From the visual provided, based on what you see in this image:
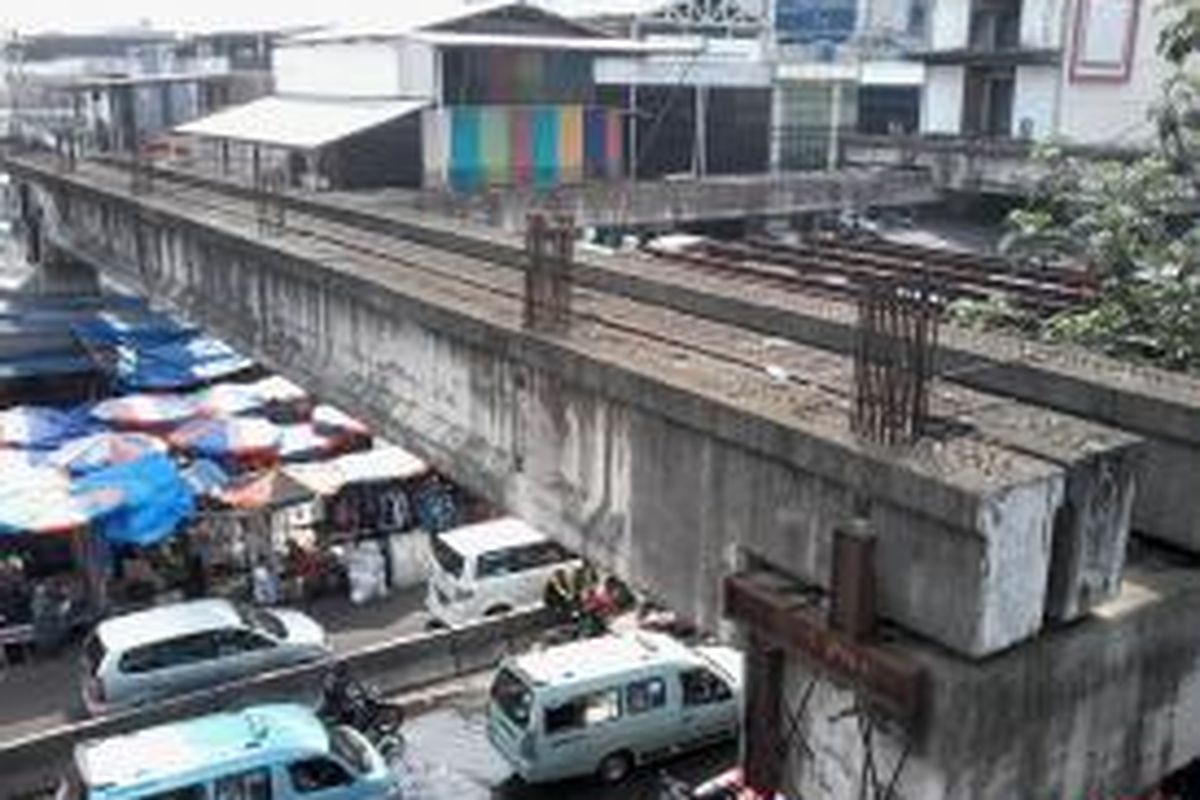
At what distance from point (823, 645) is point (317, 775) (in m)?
8.26

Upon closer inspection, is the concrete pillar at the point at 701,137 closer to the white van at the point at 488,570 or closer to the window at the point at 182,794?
the white van at the point at 488,570

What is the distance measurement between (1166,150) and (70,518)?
16.1m

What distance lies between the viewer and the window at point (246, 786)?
14.2m

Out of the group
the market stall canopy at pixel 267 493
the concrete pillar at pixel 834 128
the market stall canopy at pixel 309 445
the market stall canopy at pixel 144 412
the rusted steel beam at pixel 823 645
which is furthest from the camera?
the concrete pillar at pixel 834 128

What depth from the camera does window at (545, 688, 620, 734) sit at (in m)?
16.0

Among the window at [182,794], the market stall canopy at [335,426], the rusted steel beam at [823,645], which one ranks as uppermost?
the rusted steel beam at [823,645]

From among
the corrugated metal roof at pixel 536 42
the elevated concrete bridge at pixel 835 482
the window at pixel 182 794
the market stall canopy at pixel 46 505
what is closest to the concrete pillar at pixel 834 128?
the corrugated metal roof at pixel 536 42

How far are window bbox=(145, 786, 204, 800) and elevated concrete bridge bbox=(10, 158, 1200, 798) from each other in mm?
4369

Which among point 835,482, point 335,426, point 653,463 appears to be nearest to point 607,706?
point 653,463

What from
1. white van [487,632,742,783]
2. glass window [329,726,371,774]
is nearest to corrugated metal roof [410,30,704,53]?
white van [487,632,742,783]

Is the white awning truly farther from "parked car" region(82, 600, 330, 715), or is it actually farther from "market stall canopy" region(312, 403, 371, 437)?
"parked car" region(82, 600, 330, 715)

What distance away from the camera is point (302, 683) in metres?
18.1

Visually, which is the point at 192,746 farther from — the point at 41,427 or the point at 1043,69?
the point at 1043,69

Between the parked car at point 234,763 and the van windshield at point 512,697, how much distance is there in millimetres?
1624
